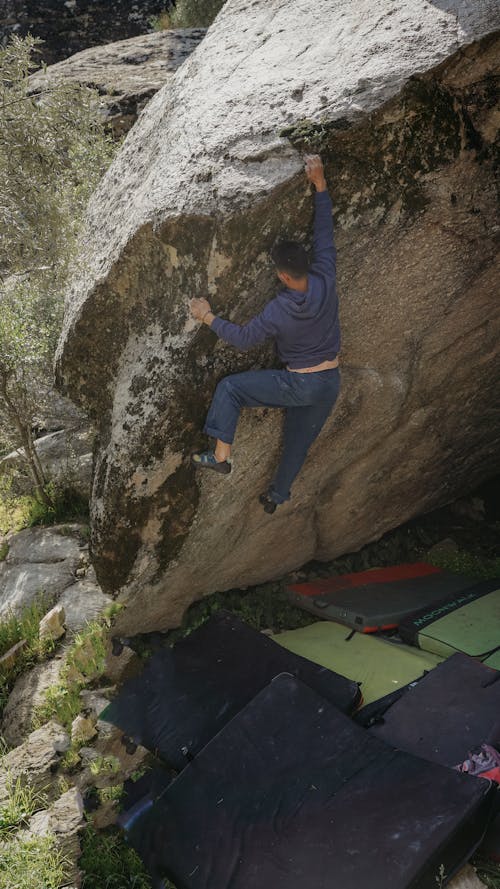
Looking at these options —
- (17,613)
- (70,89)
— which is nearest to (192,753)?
(17,613)

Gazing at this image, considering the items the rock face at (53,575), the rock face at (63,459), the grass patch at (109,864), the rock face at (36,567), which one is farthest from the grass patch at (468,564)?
the grass patch at (109,864)

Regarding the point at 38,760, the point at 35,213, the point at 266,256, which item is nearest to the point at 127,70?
the point at 35,213

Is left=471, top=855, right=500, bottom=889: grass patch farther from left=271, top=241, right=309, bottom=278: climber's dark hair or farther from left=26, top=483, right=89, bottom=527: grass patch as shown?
left=26, top=483, right=89, bottom=527: grass patch

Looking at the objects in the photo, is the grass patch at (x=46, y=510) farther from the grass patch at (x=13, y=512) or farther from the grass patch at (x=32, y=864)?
the grass patch at (x=32, y=864)

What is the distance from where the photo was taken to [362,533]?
809 centimetres

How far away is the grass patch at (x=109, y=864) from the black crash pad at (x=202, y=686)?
0.68 meters

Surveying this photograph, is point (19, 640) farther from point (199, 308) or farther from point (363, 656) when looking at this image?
point (199, 308)

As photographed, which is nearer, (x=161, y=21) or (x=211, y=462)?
(x=211, y=462)

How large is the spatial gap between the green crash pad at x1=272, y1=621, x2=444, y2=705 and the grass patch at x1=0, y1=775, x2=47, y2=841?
243 centimetres

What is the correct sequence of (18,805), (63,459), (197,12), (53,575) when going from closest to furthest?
(18,805), (53,575), (63,459), (197,12)

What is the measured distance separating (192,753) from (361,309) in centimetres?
367

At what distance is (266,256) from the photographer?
5250mm

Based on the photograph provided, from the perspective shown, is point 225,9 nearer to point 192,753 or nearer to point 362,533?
point 362,533

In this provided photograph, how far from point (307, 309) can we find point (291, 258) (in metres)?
0.39
